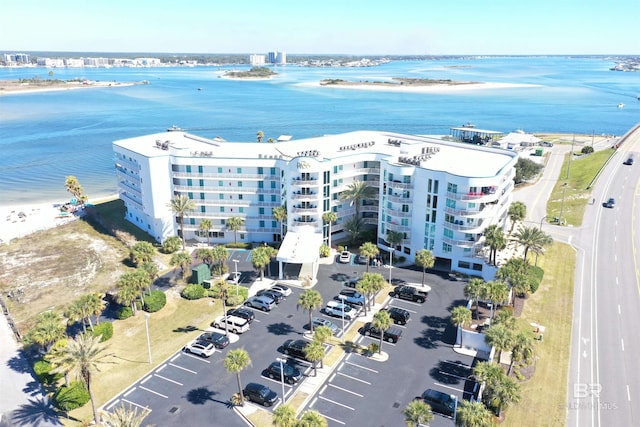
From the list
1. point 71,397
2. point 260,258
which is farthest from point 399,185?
point 71,397

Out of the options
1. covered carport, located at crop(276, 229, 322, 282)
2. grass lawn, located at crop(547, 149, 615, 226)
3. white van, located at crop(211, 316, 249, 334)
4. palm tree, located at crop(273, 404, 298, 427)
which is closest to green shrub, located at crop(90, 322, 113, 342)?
white van, located at crop(211, 316, 249, 334)

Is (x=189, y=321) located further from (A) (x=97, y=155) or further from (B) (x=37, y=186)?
(A) (x=97, y=155)

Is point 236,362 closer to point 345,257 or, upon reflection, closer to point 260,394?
point 260,394

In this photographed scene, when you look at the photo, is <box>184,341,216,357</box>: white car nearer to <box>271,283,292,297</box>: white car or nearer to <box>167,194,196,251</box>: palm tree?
<box>271,283,292,297</box>: white car

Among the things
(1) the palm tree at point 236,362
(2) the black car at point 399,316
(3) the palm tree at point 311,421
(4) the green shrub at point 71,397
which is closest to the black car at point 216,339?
(1) the palm tree at point 236,362

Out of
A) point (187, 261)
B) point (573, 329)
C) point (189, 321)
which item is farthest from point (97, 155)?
point (573, 329)
